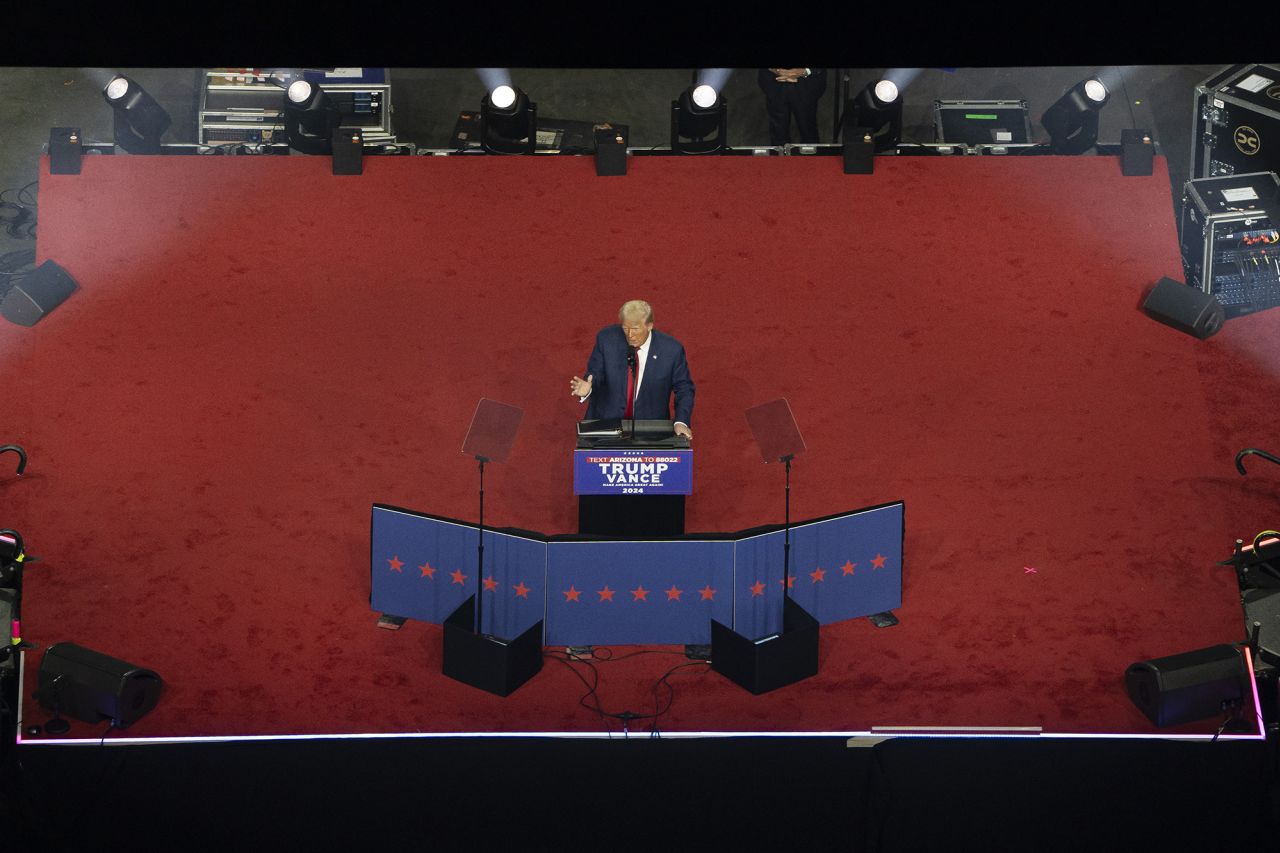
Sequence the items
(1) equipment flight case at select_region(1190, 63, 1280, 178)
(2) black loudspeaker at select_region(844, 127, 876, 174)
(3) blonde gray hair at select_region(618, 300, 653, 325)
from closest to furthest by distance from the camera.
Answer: (3) blonde gray hair at select_region(618, 300, 653, 325) < (2) black loudspeaker at select_region(844, 127, 876, 174) < (1) equipment flight case at select_region(1190, 63, 1280, 178)

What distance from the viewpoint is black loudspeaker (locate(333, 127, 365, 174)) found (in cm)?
858

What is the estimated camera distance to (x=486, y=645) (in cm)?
640

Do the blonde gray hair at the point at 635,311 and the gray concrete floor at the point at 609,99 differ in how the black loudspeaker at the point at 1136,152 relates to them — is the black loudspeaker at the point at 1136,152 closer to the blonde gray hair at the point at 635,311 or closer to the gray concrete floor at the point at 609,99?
the gray concrete floor at the point at 609,99

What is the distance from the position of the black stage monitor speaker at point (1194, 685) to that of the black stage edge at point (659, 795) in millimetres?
295

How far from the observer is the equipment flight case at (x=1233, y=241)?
8508mm

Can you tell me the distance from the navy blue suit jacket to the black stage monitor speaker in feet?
8.30

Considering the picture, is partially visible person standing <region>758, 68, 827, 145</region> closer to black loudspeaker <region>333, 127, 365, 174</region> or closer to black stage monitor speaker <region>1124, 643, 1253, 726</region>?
black loudspeaker <region>333, 127, 365, 174</region>

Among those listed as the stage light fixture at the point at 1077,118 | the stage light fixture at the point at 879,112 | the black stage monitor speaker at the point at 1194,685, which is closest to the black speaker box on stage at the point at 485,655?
the black stage monitor speaker at the point at 1194,685

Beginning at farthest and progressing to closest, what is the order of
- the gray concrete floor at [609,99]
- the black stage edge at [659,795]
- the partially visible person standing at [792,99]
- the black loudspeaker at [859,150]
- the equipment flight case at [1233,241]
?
1. the gray concrete floor at [609,99]
2. the partially visible person standing at [792,99]
3. the black loudspeaker at [859,150]
4. the equipment flight case at [1233,241]
5. the black stage edge at [659,795]

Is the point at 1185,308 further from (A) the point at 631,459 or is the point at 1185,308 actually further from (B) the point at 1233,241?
(A) the point at 631,459

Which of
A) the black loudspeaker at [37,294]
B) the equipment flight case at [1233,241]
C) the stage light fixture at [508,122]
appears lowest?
the black loudspeaker at [37,294]

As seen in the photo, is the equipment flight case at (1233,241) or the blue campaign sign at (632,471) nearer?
the blue campaign sign at (632,471)

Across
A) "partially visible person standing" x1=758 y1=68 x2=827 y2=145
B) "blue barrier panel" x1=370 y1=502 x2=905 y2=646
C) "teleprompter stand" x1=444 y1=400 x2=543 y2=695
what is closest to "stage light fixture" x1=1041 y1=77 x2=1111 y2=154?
"partially visible person standing" x1=758 y1=68 x2=827 y2=145

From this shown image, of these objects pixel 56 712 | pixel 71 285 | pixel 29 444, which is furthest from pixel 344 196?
pixel 56 712
